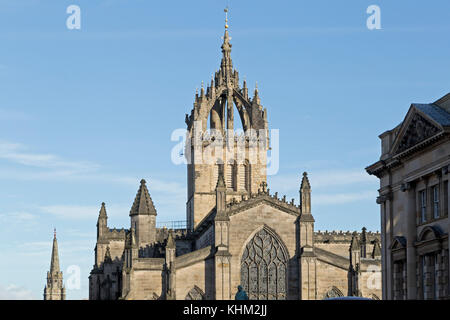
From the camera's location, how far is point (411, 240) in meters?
55.0

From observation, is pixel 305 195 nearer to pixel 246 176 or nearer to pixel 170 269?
pixel 170 269

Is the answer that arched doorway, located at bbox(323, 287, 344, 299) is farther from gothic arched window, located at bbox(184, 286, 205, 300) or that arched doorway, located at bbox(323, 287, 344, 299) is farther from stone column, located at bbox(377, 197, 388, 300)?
stone column, located at bbox(377, 197, 388, 300)

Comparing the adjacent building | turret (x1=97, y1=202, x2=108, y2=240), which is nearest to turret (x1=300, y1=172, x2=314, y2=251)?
the adjacent building

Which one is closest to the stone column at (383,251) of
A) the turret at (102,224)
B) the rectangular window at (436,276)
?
the rectangular window at (436,276)

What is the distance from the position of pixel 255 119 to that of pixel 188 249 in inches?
564

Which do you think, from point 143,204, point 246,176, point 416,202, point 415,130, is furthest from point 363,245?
point 415,130

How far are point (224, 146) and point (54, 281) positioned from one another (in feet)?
253

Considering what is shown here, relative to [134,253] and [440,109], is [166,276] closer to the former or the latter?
[134,253]

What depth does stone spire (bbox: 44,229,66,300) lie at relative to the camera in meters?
169

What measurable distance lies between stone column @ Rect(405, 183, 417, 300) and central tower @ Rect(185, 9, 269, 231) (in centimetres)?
4455
